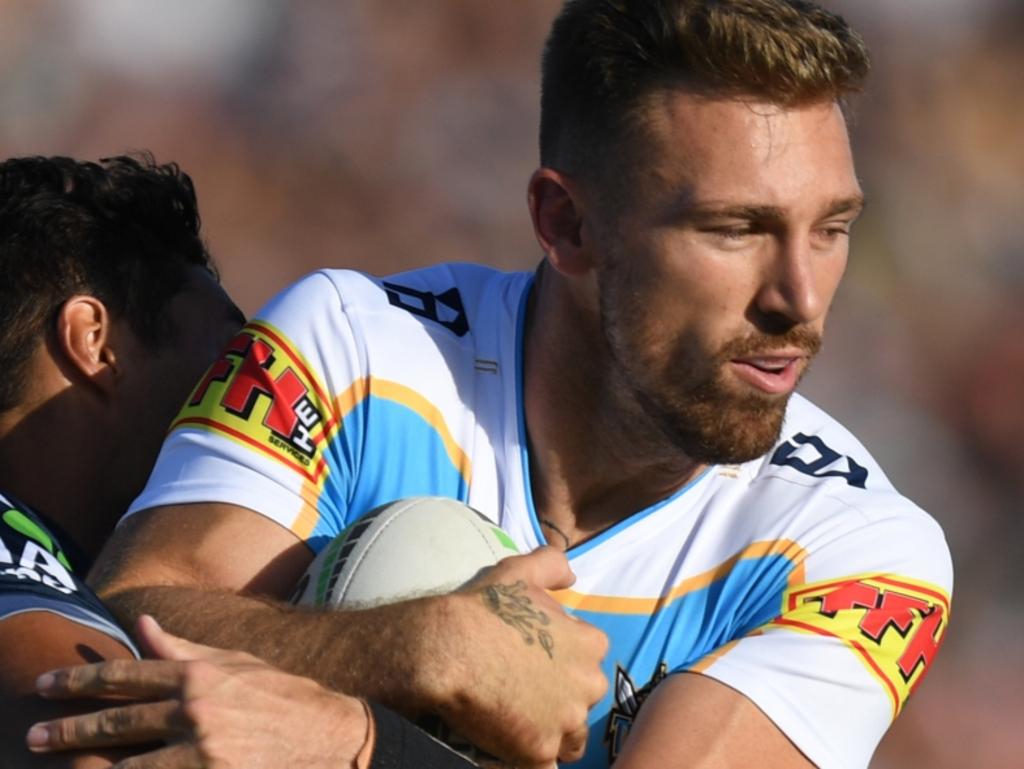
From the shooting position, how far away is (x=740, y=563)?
10.7ft

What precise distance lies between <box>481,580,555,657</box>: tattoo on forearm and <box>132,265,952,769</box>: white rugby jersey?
1.44ft

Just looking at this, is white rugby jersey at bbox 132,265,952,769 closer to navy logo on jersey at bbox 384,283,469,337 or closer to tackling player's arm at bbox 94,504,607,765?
navy logo on jersey at bbox 384,283,469,337

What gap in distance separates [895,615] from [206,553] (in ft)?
4.42

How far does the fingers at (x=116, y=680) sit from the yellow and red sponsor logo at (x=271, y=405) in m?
0.88

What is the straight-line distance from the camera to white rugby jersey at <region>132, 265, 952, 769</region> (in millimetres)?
3090

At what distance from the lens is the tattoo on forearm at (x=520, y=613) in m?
2.64

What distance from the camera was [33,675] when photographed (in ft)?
7.09

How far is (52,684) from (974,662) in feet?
17.3

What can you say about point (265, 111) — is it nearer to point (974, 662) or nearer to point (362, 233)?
point (362, 233)

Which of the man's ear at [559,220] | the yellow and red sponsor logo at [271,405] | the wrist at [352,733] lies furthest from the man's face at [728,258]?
the wrist at [352,733]

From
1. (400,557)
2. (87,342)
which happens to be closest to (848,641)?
(400,557)

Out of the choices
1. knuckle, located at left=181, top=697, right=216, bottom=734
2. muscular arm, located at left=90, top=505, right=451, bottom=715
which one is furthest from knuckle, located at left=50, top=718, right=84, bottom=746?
muscular arm, located at left=90, top=505, right=451, bottom=715

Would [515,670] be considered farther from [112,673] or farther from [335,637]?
[112,673]

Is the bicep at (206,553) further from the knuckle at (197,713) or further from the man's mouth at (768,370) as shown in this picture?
the man's mouth at (768,370)
